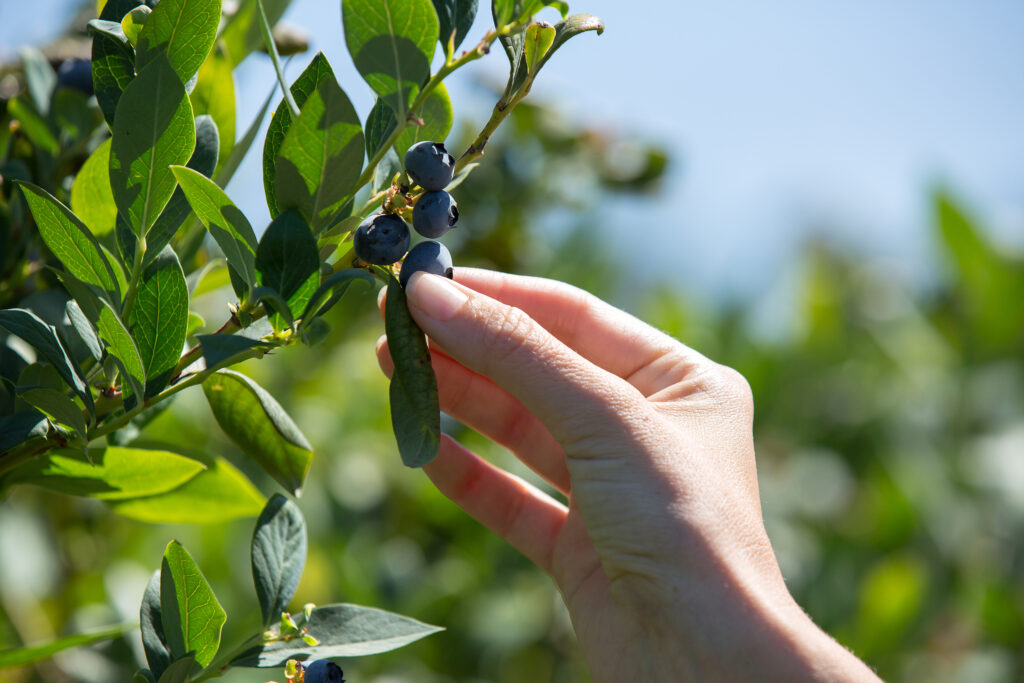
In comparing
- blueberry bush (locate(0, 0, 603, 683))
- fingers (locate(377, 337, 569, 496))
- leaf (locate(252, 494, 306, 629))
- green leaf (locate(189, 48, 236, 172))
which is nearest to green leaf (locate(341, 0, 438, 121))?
blueberry bush (locate(0, 0, 603, 683))

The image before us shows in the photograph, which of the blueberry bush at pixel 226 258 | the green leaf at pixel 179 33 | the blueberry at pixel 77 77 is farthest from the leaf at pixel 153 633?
the blueberry at pixel 77 77

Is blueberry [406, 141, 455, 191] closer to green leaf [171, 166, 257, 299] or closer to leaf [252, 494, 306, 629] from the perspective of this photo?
green leaf [171, 166, 257, 299]

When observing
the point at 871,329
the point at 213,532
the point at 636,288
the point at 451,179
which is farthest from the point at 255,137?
the point at 871,329

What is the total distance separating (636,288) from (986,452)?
147cm

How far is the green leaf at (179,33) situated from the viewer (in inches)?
18.0

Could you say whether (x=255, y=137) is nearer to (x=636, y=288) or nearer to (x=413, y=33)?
(x=413, y=33)

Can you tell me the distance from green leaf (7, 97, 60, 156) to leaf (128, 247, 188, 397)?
0.33 m

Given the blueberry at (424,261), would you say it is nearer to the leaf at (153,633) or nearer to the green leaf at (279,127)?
the green leaf at (279,127)

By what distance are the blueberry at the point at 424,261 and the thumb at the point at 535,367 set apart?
47 mm

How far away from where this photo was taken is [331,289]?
472 mm

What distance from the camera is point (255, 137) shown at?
0.65 metres

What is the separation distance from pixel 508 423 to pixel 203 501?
48 cm

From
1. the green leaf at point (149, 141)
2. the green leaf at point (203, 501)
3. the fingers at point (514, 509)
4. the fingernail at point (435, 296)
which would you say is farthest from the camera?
the fingers at point (514, 509)

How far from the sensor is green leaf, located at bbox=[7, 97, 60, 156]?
28.0 inches
